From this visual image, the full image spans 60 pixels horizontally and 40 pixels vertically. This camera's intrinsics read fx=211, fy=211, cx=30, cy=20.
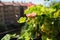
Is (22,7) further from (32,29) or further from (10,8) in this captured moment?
(32,29)

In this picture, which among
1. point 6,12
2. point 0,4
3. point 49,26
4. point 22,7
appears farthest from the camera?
point 22,7

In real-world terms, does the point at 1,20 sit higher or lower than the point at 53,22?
lower

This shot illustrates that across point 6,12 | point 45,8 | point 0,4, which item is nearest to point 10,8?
point 6,12

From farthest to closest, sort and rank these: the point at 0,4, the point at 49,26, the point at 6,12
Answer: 1. the point at 6,12
2. the point at 0,4
3. the point at 49,26

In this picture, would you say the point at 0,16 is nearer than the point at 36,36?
Answer: No

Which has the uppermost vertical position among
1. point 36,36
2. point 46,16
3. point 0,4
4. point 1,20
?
point 46,16

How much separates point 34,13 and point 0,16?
383 inches

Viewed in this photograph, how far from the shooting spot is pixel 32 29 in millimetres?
1367

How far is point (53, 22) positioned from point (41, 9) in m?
0.11

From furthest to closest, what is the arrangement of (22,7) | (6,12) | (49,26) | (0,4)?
(22,7)
(6,12)
(0,4)
(49,26)

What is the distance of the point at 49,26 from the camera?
1.32 m

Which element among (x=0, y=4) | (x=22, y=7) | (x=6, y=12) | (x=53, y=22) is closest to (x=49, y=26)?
(x=53, y=22)

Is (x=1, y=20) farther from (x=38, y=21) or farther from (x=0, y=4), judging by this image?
(x=38, y=21)

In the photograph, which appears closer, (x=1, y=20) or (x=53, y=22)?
(x=53, y=22)
